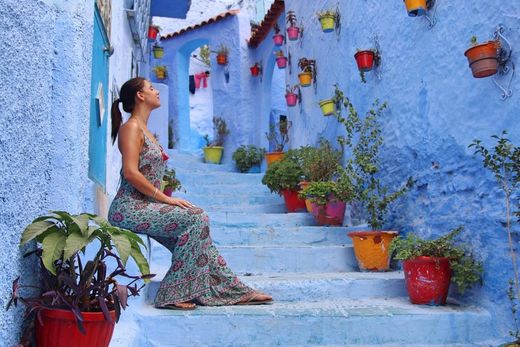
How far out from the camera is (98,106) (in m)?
4.00

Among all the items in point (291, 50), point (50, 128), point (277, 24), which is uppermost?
point (277, 24)

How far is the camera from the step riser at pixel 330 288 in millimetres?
3846

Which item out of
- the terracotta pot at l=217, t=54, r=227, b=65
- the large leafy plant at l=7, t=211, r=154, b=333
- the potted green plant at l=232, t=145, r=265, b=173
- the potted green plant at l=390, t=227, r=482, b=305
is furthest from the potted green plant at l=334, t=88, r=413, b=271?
the terracotta pot at l=217, t=54, r=227, b=65

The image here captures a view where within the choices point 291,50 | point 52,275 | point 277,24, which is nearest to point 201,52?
point 277,24

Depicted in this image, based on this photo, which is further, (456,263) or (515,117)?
(456,263)

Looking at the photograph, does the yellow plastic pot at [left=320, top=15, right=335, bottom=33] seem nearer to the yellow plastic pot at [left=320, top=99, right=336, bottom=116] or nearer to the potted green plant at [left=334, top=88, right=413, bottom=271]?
the yellow plastic pot at [left=320, top=99, right=336, bottom=116]

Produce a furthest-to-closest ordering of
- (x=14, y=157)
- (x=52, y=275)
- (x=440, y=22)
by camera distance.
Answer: (x=440, y=22) < (x=52, y=275) < (x=14, y=157)

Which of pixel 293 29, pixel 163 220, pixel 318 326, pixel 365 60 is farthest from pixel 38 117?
pixel 293 29

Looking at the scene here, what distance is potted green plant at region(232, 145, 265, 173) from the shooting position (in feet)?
34.0

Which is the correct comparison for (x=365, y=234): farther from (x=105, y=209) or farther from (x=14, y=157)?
(x=14, y=157)

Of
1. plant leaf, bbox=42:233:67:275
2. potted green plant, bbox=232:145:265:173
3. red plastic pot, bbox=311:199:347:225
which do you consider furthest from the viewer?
potted green plant, bbox=232:145:265:173

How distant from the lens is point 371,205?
15.8 feet

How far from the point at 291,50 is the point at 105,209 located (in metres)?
5.36

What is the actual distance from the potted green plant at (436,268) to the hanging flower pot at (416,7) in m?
1.73
